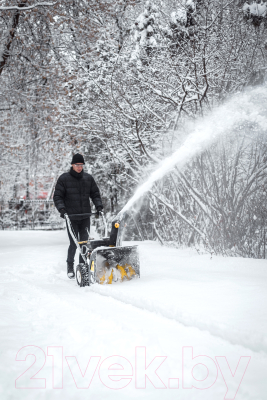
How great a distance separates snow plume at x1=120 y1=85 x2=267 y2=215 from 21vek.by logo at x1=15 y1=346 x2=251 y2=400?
3.86m

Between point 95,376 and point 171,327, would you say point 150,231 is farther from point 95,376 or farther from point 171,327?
point 95,376

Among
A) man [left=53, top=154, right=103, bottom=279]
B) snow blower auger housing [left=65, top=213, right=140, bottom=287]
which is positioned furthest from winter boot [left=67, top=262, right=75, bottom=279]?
snow blower auger housing [left=65, top=213, right=140, bottom=287]

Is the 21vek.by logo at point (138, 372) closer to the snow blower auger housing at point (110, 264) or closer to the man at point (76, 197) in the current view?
the snow blower auger housing at point (110, 264)

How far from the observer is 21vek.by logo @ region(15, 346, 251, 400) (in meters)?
2.13

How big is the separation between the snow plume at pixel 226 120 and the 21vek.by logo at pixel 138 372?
A: 3862 millimetres

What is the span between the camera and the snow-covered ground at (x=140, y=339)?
2.12 meters

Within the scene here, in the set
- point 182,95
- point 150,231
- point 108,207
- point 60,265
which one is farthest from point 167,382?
point 108,207

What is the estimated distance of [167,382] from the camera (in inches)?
84.7

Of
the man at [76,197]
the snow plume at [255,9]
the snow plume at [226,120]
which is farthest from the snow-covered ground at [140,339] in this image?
the snow plume at [255,9]

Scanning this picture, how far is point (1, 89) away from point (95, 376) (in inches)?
424

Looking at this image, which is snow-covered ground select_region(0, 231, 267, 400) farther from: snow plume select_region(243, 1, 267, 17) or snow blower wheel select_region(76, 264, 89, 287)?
snow plume select_region(243, 1, 267, 17)

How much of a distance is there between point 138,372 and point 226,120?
5.08m

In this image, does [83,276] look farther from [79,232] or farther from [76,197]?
[76,197]

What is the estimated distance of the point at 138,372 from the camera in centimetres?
228
